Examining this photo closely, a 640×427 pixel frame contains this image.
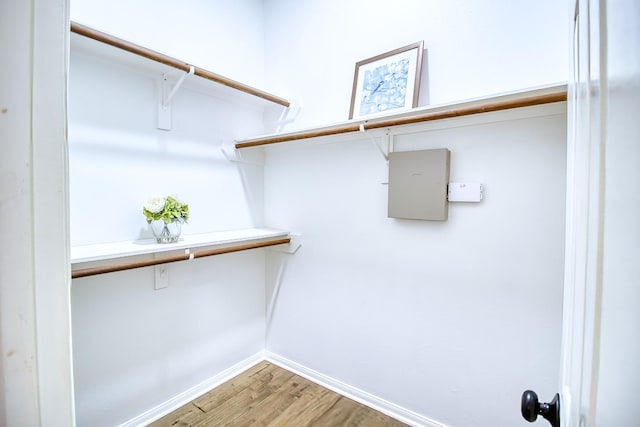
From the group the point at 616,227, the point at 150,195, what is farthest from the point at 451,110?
the point at 150,195

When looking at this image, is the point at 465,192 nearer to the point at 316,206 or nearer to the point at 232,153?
the point at 316,206

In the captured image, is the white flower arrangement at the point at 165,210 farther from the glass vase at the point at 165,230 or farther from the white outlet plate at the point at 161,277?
the white outlet plate at the point at 161,277

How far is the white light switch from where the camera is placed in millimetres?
1368

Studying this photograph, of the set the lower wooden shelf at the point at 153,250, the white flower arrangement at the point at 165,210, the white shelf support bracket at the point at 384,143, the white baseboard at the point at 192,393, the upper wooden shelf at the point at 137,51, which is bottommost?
the white baseboard at the point at 192,393

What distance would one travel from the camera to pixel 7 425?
0.33 metres

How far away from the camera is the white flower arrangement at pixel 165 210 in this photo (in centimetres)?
145

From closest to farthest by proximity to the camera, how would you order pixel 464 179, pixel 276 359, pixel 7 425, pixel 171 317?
pixel 7 425 < pixel 464 179 < pixel 171 317 < pixel 276 359

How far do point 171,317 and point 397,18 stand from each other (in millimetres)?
2083

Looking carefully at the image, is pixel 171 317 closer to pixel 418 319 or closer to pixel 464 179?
pixel 418 319

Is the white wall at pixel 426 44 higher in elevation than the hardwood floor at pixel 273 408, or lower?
higher

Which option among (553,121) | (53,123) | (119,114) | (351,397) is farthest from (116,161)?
(553,121)

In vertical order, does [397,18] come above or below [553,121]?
above

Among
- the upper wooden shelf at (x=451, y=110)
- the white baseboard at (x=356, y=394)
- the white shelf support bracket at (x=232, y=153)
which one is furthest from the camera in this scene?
the white shelf support bracket at (x=232, y=153)

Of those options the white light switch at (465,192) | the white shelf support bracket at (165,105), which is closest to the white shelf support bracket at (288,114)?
the white shelf support bracket at (165,105)
